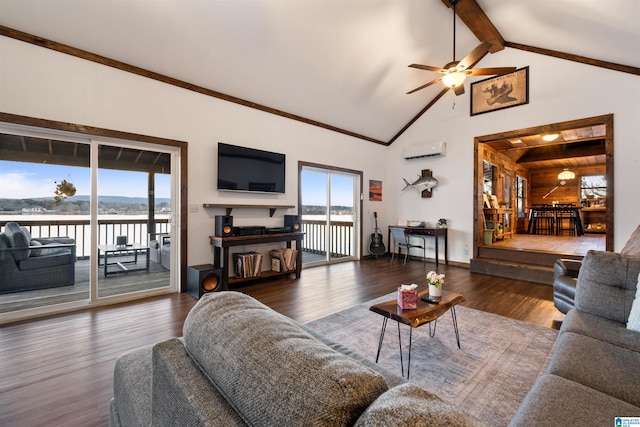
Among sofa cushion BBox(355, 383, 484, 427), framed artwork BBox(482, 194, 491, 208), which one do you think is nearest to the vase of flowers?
sofa cushion BBox(355, 383, 484, 427)

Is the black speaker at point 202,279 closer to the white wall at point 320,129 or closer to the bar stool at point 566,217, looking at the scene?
the white wall at point 320,129

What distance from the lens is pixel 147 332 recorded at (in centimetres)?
260

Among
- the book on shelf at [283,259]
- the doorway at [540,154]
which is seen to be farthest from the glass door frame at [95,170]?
the doorway at [540,154]

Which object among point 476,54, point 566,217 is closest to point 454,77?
point 476,54

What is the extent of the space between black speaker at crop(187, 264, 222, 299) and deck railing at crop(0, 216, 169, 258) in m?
0.74

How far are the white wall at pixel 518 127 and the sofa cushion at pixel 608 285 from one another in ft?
10.4

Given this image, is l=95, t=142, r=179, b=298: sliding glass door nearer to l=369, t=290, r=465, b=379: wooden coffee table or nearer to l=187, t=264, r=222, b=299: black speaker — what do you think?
l=187, t=264, r=222, b=299: black speaker

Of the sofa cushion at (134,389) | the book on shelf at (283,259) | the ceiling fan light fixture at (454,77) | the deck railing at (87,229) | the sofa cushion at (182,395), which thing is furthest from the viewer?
the book on shelf at (283,259)

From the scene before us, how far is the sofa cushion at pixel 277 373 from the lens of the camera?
0.46 meters

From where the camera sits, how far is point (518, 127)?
198 inches

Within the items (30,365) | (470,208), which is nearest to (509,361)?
(30,365)

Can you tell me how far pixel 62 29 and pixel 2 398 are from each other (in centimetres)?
326

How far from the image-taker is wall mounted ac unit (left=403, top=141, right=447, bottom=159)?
5.86 meters

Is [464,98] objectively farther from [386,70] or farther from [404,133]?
[386,70]
